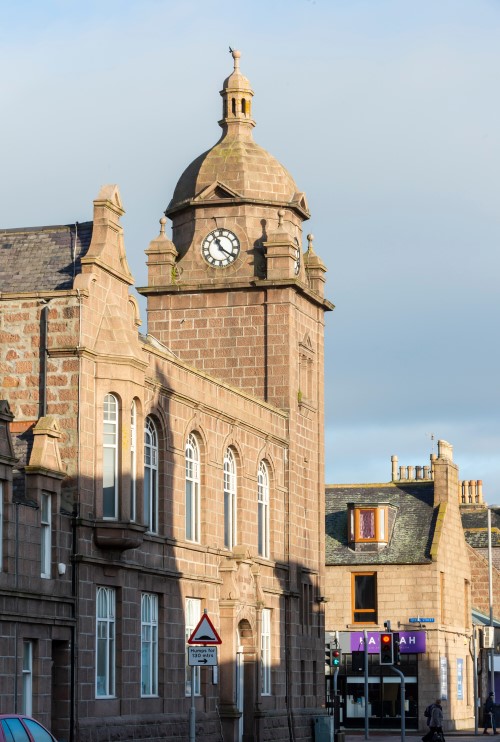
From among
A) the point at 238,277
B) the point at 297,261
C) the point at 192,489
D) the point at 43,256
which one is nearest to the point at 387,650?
the point at 192,489

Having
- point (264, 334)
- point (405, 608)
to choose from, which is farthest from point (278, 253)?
point (405, 608)

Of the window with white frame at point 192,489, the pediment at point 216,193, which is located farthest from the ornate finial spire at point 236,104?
the window with white frame at point 192,489

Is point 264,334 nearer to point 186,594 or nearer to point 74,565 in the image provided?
point 186,594

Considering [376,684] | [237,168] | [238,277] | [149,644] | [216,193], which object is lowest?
[376,684]

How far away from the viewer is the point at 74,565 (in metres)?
33.7

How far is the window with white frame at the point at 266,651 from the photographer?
46.8m

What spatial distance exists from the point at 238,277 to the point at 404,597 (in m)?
20.9

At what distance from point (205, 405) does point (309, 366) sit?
1100 centimetres

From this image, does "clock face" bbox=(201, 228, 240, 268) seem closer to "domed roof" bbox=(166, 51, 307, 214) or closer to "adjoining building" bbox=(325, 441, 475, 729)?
"domed roof" bbox=(166, 51, 307, 214)

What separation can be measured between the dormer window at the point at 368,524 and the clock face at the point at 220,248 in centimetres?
1964

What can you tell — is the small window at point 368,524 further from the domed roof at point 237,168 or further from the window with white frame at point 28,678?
the window with white frame at point 28,678

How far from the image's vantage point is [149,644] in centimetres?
3847

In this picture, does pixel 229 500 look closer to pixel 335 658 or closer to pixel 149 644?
pixel 149 644

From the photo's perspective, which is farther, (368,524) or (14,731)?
(368,524)
